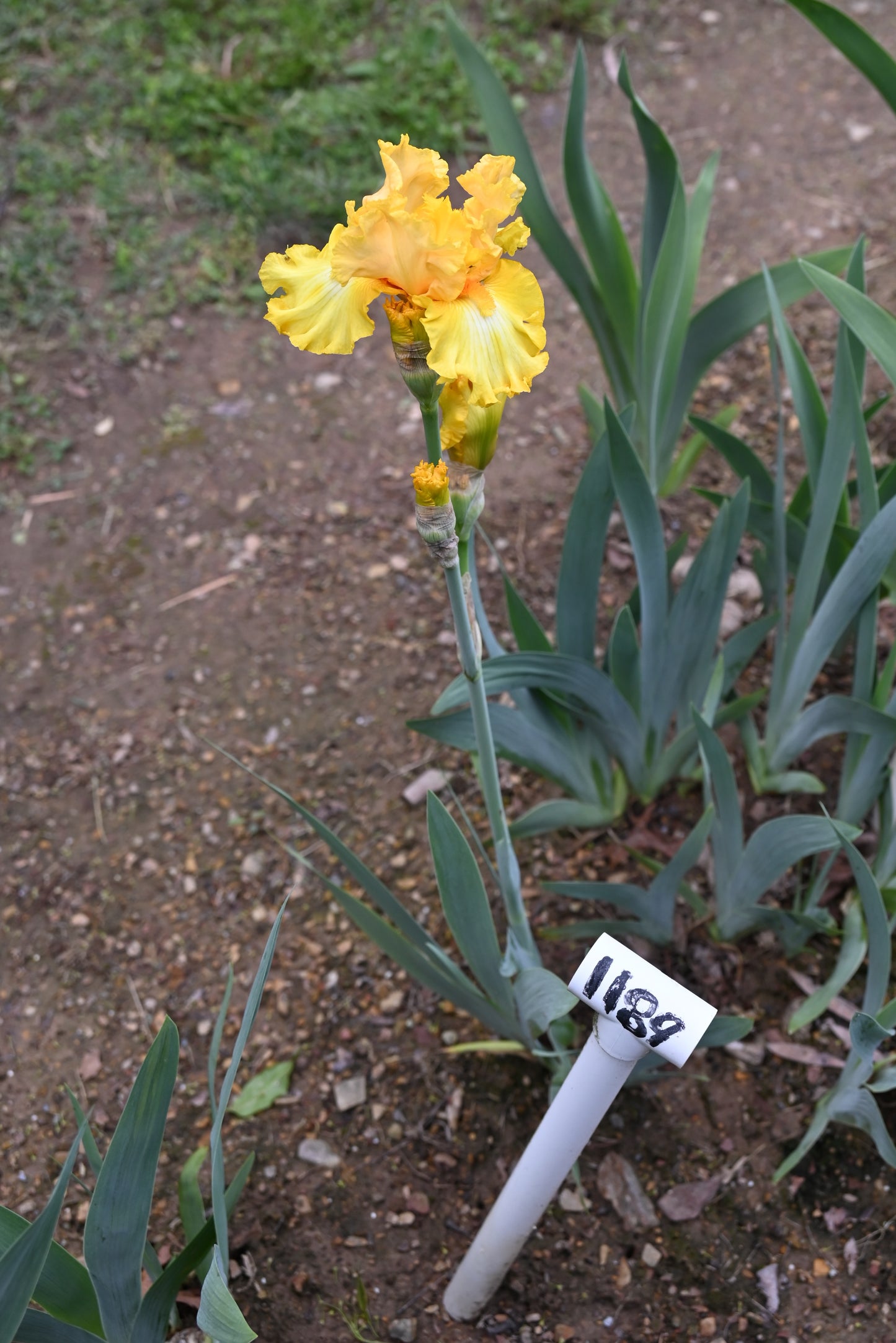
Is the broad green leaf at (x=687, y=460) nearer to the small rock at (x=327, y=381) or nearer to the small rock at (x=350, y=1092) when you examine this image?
the small rock at (x=327, y=381)

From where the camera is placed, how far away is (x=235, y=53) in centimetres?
304

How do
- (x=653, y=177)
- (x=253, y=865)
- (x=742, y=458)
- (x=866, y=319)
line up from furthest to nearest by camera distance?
1. (x=253, y=865)
2. (x=653, y=177)
3. (x=742, y=458)
4. (x=866, y=319)

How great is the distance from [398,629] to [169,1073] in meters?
1.11

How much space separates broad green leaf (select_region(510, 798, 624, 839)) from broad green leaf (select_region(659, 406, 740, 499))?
28.9 inches

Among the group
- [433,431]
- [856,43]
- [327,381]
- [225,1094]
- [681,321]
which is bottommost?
[327,381]

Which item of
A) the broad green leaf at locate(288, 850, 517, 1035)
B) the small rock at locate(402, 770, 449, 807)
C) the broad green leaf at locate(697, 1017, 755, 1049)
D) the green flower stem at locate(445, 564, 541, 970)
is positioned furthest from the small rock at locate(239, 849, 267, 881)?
the broad green leaf at locate(697, 1017, 755, 1049)

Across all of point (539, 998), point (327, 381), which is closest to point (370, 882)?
point (539, 998)

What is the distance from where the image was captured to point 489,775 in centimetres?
110

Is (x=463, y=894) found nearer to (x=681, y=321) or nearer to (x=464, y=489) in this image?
(x=464, y=489)

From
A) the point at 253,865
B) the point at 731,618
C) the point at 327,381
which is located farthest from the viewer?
the point at 327,381

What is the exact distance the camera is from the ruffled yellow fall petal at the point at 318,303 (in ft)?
2.68

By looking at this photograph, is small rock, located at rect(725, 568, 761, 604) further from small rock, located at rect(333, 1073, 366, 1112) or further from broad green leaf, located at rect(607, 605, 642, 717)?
small rock, located at rect(333, 1073, 366, 1112)

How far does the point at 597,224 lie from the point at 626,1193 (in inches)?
57.0

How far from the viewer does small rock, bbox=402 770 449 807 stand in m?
1.79
